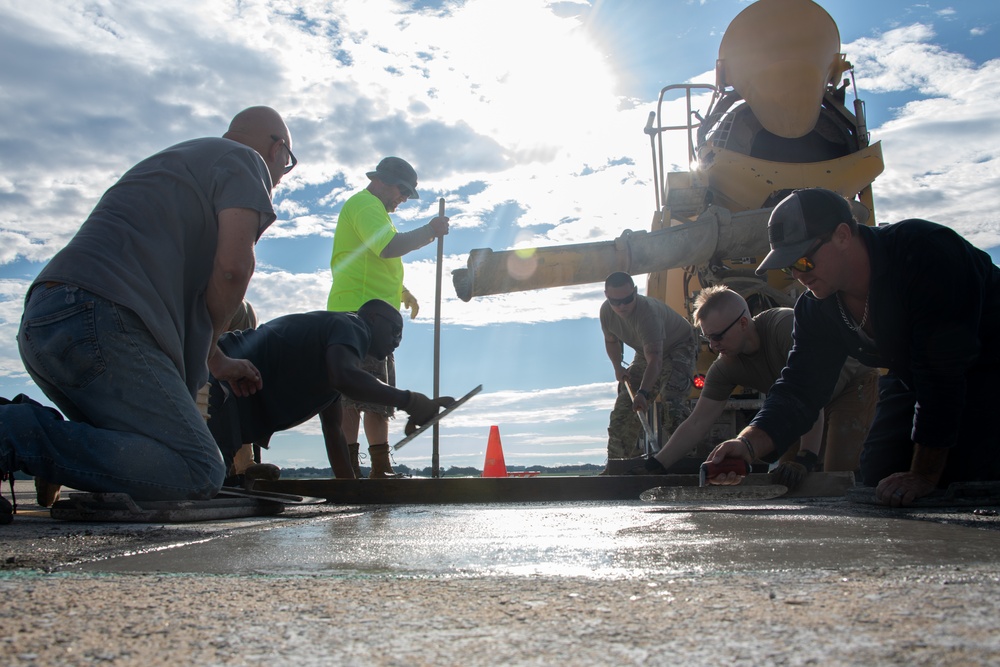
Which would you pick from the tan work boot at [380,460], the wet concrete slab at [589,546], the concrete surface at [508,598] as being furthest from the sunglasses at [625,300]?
the concrete surface at [508,598]

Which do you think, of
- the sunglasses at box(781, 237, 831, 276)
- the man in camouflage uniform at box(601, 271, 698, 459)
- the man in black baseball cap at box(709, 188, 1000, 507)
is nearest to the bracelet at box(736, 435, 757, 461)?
the man in black baseball cap at box(709, 188, 1000, 507)

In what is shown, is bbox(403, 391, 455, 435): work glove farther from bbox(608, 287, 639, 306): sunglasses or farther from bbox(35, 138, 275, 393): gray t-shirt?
bbox(608, 287, 639, 306): sunglasses

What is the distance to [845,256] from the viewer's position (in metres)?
3.12

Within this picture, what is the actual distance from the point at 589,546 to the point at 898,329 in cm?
184

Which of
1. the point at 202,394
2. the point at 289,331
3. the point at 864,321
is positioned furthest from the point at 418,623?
the point at 289,331

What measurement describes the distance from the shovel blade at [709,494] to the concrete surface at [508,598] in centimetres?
139

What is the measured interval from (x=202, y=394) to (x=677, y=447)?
257cm

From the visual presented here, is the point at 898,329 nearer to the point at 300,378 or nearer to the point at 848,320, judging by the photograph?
the point at 848,320

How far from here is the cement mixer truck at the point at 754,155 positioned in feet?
21.2

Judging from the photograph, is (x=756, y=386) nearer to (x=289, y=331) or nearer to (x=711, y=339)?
(x=711, y=339)

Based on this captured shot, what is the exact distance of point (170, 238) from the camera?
2900 mm

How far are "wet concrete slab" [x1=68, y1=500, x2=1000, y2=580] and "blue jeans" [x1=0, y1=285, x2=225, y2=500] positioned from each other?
422mm

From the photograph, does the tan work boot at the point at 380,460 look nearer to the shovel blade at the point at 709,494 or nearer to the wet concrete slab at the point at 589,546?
the shovel blade at the point at 709,494

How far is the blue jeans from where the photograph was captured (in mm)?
2596
